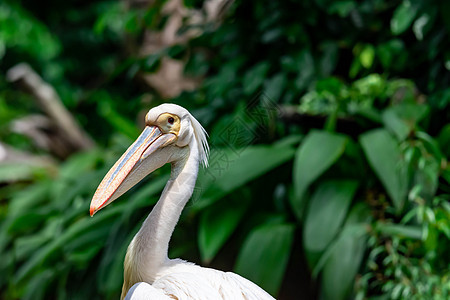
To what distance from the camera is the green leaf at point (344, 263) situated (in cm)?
188

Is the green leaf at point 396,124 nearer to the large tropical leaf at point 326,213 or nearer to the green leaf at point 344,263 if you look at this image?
the large tropical leaf at point 326,213

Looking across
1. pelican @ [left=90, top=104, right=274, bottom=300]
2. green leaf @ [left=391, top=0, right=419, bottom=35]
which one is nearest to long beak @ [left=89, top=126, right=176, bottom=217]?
pelican @ [left=90, top=104, right=274, bottom=300]

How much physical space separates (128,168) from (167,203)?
0.45 feet

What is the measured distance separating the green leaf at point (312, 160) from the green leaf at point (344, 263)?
0.22m

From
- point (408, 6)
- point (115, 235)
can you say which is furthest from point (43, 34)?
point (408, 6)

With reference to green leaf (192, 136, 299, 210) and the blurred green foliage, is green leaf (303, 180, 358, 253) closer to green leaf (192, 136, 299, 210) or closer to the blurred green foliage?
the blurred green foliage

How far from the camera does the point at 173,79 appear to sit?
3.78 meters

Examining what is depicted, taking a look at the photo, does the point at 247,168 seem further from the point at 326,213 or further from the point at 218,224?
the point at 326,213

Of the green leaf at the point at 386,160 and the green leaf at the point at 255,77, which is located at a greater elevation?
the green leaf at the point at 255,77

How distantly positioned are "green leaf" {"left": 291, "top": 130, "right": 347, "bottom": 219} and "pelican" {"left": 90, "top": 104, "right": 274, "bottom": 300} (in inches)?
34.4

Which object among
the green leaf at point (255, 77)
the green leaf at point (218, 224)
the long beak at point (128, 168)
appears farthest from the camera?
the green leaf at point (255, 77)

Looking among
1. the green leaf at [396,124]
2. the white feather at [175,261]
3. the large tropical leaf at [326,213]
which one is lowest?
the large tropical leaf at [326,213]

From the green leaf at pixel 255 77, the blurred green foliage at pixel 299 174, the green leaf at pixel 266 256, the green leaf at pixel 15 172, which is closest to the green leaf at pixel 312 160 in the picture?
the blurred green foliage at pixel 299 174

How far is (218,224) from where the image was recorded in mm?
2141
